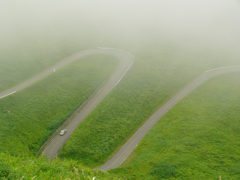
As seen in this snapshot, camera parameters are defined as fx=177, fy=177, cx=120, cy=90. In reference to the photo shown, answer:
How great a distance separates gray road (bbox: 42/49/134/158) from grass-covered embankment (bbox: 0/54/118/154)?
9.32ft

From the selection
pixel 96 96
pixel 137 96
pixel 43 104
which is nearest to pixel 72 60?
pixel 96 96

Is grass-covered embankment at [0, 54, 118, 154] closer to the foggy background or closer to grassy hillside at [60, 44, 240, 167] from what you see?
grassy hillside at [60, 44, 240, 167]

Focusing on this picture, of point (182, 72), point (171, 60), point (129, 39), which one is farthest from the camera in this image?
point (129, 39)

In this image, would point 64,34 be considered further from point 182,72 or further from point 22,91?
point 182,72

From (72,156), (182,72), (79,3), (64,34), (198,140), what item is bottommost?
(72,156)

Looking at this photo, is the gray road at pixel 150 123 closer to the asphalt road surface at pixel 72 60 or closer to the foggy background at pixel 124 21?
Answer: the asphalt road surface at pixel 72 60

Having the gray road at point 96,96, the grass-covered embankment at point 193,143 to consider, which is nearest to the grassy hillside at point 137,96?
the gray road at point 96,96

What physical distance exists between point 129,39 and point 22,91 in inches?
2948

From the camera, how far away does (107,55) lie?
3620 inches

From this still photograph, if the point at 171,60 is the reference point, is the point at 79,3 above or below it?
above

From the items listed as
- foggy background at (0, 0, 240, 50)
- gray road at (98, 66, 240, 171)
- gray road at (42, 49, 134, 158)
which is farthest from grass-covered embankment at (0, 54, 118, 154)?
foggy background at (0, 0, 240, 50)

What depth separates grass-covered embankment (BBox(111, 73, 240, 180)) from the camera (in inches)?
1519

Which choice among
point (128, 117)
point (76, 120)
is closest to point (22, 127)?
point (76, 120)

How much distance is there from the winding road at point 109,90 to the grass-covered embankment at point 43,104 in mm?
3193
